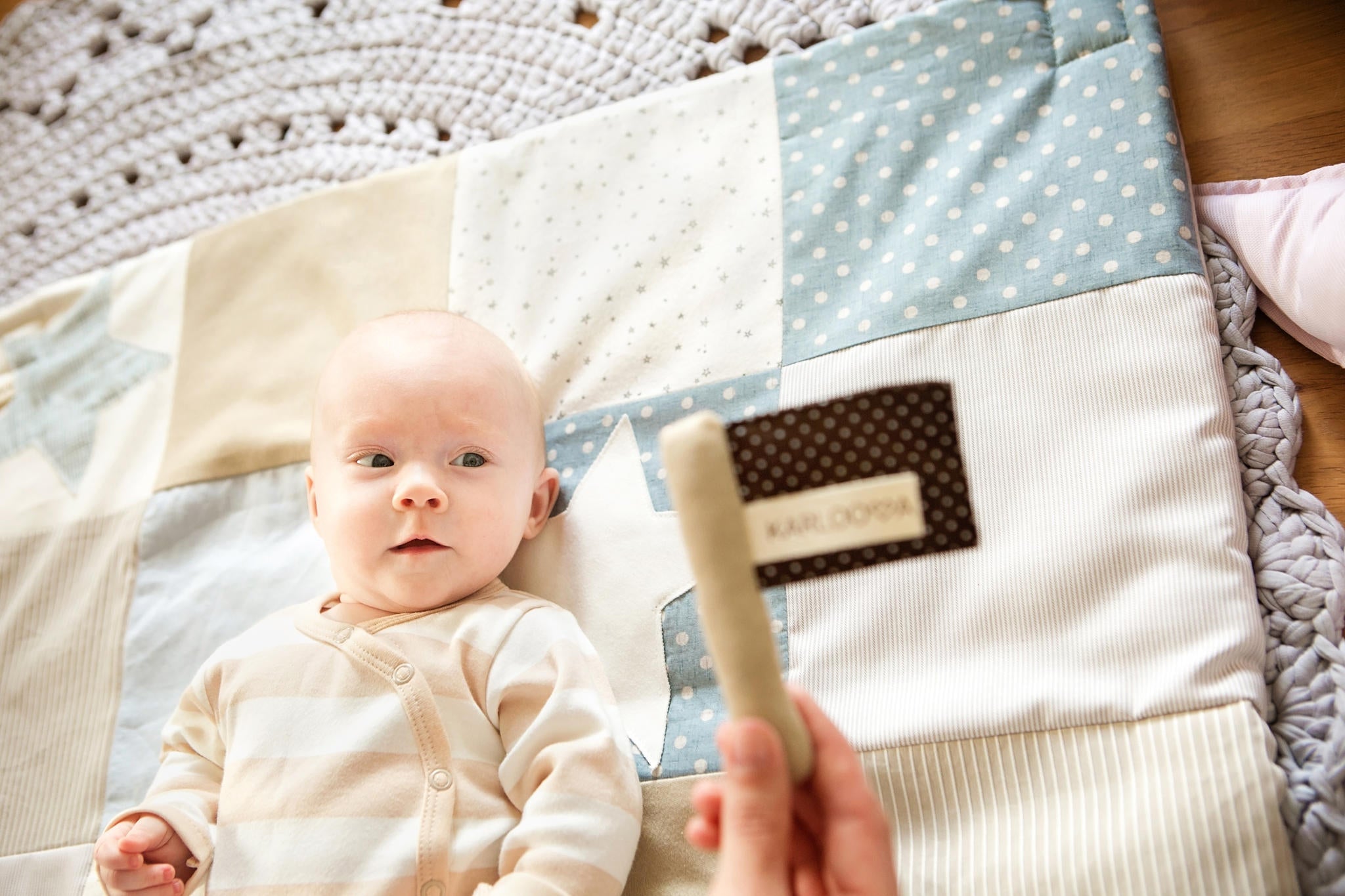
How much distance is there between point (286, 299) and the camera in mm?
1351

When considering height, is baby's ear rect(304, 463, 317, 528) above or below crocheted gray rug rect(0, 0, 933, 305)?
below

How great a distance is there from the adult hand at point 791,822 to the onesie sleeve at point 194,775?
543mm

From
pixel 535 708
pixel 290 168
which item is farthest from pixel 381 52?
pixel 535 708

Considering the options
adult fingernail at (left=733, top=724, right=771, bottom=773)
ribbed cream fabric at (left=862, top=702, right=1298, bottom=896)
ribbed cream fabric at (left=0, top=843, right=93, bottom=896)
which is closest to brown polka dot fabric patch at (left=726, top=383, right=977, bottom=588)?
adult fingernail at (left=733, top=724, right=771, bottom=773)

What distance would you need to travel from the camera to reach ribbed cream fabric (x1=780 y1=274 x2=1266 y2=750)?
796 mm

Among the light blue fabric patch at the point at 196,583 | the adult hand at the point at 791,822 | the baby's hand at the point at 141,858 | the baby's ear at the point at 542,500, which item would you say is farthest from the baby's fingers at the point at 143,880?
the adult hand at the point at 791,822

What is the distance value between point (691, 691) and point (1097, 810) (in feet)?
1.18

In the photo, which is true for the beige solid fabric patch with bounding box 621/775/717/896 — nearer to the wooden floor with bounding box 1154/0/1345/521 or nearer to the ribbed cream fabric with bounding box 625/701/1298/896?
the ribbed cream fabric with bounding box 625/701/1298/896

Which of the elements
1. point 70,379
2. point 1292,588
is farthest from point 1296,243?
point 70,379

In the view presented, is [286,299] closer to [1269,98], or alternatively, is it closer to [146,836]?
[146,836]

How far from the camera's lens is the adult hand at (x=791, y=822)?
560 millimetres

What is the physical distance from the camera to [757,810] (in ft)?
1.84

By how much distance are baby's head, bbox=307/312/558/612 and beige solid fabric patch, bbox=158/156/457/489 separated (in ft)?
0.80

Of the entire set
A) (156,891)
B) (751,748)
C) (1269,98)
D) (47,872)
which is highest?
(1269,98)
